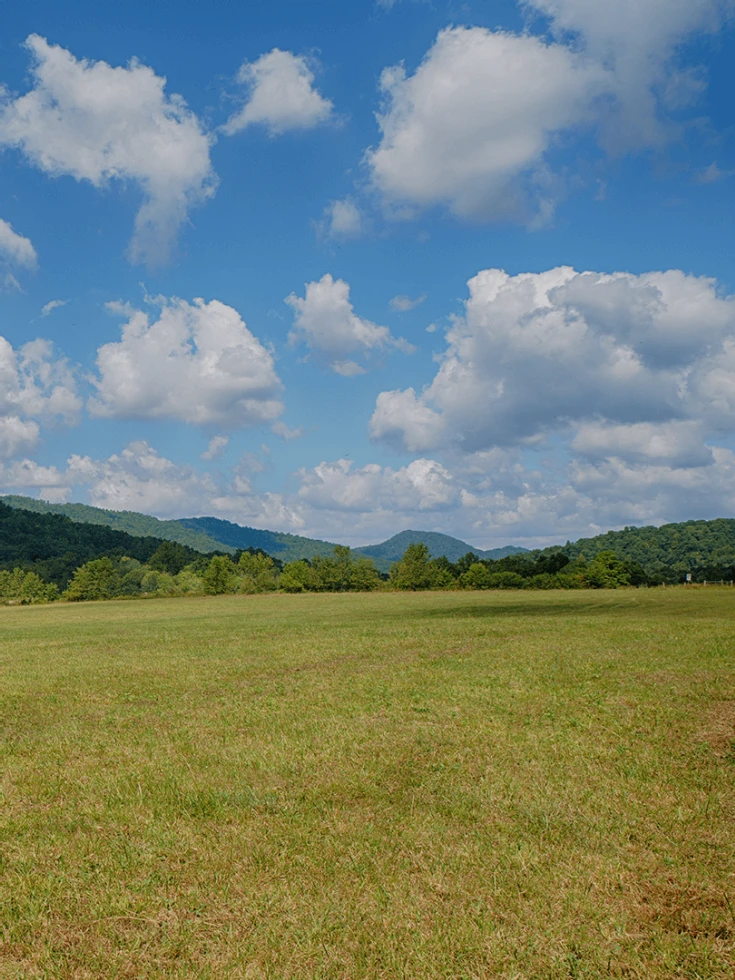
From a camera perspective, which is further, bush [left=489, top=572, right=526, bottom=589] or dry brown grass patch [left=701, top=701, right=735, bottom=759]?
bush [left=489, top=572, right=526, bottom=589]

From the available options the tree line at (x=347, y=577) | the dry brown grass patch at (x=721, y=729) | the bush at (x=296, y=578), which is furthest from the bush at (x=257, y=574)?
the dry brown grass patch at (x=721, y=729)

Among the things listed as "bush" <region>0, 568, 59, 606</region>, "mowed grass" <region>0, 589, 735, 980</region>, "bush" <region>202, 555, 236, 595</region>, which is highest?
"mowed grass" <region>0, 589, 735, 980</region>

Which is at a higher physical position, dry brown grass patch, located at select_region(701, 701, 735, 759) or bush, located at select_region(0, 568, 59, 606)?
dry brown grass patch, located at select_region(701, 701, 735, 759)

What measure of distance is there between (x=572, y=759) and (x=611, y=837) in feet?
12.5

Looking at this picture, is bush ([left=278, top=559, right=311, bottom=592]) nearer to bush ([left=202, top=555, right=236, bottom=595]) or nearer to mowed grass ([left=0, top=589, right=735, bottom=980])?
bush ([left=202, top=555, right=236, bottom=595])

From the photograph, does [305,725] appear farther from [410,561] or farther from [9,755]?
[410,561]

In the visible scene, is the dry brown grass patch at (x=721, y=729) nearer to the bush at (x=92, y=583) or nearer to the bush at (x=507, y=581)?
the bush at (x=507, y=581)

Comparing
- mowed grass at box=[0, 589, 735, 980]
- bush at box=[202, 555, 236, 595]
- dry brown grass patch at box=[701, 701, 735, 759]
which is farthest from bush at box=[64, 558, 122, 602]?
dry brown grass patch at box=[701, 701, 735, 759]

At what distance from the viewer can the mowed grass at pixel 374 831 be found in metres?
6.90

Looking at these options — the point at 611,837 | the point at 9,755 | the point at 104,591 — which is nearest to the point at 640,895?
the point at 611,837

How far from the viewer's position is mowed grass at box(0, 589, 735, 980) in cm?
690

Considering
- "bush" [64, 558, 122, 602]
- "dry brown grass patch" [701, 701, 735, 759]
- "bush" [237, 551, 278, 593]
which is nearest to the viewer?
"dry brown grass patch" [701, 701, 735, 759]

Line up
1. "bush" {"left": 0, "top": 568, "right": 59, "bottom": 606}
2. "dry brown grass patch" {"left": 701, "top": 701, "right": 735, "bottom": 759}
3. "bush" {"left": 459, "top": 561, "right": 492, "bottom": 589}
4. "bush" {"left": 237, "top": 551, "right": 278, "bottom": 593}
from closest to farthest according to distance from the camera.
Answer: "dry brown grass patch" {"left": 701, "top": 701, "right": 735, "bottom": 759} < "bush" {"left": 459, "top": 561, "right": 492, "bottom": 589} < "bush" {"left": 237, "top": 551, "right": 278, "bottom": 593} < "bush" {"left": 0, "top": 568, "right": 59, "bottom": 606}

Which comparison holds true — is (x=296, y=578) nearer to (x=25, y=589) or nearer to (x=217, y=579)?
(x=217, y=579)
